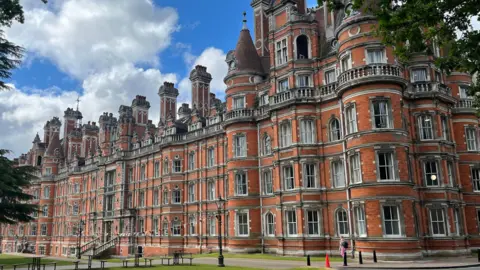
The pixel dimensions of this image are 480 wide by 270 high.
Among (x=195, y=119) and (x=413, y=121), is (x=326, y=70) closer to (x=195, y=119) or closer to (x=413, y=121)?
(x=413, y=121)

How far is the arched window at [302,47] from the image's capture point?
4056cm

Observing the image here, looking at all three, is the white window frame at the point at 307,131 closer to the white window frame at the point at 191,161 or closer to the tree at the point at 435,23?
the white window frame at the point at 191,161

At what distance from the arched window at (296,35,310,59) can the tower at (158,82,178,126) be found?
93.3ft

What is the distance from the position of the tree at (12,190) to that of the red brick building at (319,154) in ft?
63.3

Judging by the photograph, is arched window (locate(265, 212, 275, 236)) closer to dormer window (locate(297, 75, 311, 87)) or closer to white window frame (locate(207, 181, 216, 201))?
white window frame (locate(207, 181, 216, 201))

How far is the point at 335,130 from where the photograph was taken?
36.6 metres

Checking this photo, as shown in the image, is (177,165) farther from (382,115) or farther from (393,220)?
(393,220)

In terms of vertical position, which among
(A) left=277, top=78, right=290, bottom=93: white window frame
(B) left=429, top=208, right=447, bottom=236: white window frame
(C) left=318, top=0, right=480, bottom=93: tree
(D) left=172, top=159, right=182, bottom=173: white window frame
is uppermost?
(A) left=277, top=78, right=290, bottom=93: white window frame

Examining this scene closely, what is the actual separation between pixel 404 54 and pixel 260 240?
2917 centimetres

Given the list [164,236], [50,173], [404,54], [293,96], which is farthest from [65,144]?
[404,54]

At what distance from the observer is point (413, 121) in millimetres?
35500

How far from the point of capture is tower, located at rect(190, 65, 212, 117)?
59688 mm

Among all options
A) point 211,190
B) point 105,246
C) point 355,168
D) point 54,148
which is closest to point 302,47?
point 355,168

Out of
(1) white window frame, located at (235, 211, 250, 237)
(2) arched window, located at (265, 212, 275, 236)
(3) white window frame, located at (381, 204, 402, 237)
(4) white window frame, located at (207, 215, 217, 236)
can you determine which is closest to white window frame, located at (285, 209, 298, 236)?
(2) arched window, located at (265, 212, 275, 236)
